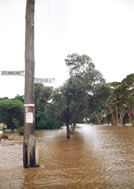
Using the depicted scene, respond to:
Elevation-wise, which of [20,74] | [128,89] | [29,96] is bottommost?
[29,96]

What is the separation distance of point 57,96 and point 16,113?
21895 mm

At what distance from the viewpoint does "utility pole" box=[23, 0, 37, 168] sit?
7.38 m

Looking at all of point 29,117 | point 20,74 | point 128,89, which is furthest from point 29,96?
point 128,89

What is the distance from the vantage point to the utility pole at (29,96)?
7.38 m

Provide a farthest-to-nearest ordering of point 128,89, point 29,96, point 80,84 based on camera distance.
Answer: point 128,89 → point 80,84 → point 29,96

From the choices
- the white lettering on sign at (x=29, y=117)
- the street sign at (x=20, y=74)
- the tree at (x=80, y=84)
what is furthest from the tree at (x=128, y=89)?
the white lettering on sign at (x=29, y=117)

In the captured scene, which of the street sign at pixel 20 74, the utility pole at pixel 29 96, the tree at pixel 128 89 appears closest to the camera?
the utility pole at pixel 29 96

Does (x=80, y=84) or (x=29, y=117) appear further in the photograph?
(x=80, y=84)

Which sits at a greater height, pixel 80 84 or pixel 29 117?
pixel 80 84

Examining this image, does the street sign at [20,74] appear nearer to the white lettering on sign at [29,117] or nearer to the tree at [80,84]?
the white lettering on sign at [29,117]

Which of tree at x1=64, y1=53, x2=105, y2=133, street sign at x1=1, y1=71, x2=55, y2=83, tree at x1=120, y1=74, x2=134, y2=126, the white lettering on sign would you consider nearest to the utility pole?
the white lettering on sign

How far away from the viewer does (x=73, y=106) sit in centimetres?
2033

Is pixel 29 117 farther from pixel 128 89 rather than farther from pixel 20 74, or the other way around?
pixel 128 89

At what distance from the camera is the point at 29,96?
7.57 m
